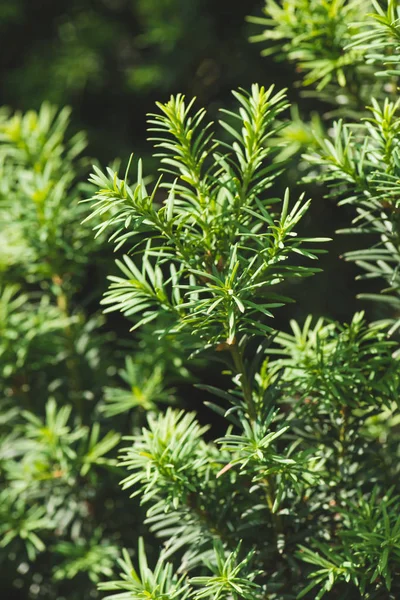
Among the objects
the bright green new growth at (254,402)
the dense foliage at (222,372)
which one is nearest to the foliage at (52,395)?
the dense foliage at (222,372)

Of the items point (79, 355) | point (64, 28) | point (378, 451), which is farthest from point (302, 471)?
point (64, 28)

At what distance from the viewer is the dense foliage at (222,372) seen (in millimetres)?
449

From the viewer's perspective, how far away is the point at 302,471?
0.45 meters

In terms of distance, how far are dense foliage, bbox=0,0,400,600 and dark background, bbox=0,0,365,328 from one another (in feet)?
0.48

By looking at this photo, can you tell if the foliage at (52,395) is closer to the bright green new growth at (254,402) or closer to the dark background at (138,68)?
the bright green new growth at (254,402)

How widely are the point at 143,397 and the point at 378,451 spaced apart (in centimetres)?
23

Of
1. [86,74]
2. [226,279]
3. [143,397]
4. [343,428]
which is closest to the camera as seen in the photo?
[226,279]

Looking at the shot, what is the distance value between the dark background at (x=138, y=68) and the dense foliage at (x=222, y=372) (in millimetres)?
147

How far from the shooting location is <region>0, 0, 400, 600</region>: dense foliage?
45 centimetres

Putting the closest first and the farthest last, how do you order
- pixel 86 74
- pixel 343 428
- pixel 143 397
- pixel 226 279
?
pixel 226 279
pixel 343 428
pixel 143 397
pixel 86 74

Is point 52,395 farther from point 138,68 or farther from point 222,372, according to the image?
point 138,68

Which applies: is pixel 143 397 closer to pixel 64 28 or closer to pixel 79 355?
pixel 79 355

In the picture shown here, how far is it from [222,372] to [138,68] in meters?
0.71

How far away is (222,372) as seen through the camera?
50cm
